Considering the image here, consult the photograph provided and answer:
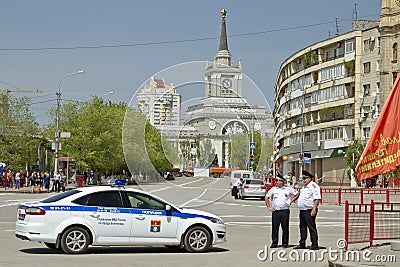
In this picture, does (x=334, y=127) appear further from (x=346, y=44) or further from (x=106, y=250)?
(x=106, y=250)

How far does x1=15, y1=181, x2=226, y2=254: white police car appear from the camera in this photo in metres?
14.2

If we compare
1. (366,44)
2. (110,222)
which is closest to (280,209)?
(110,222)

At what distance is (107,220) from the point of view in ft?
47.3

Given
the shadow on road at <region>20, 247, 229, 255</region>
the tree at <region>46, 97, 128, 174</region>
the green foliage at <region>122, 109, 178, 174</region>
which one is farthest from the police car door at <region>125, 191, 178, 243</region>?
the tree at <region>46, 97, 128, 174</region>

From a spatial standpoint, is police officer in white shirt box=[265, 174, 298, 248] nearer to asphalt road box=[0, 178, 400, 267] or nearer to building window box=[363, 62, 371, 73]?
asphalt road box=[0, 178, 400, 267]

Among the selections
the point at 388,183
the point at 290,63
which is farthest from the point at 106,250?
the point at 290,63

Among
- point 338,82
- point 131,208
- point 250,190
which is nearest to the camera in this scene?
point 131,208

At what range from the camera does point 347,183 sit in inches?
2854

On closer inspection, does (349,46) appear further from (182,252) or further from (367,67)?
(182,252)

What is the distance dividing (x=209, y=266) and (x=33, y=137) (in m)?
59.1

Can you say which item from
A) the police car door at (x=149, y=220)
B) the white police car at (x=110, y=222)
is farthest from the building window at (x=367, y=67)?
the police car door at (x=149, y=220)

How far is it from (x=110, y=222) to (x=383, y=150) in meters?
6.58

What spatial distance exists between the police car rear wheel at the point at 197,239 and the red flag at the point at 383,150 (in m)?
5.82

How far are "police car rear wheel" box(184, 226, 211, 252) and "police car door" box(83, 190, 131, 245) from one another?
1.33 metres
